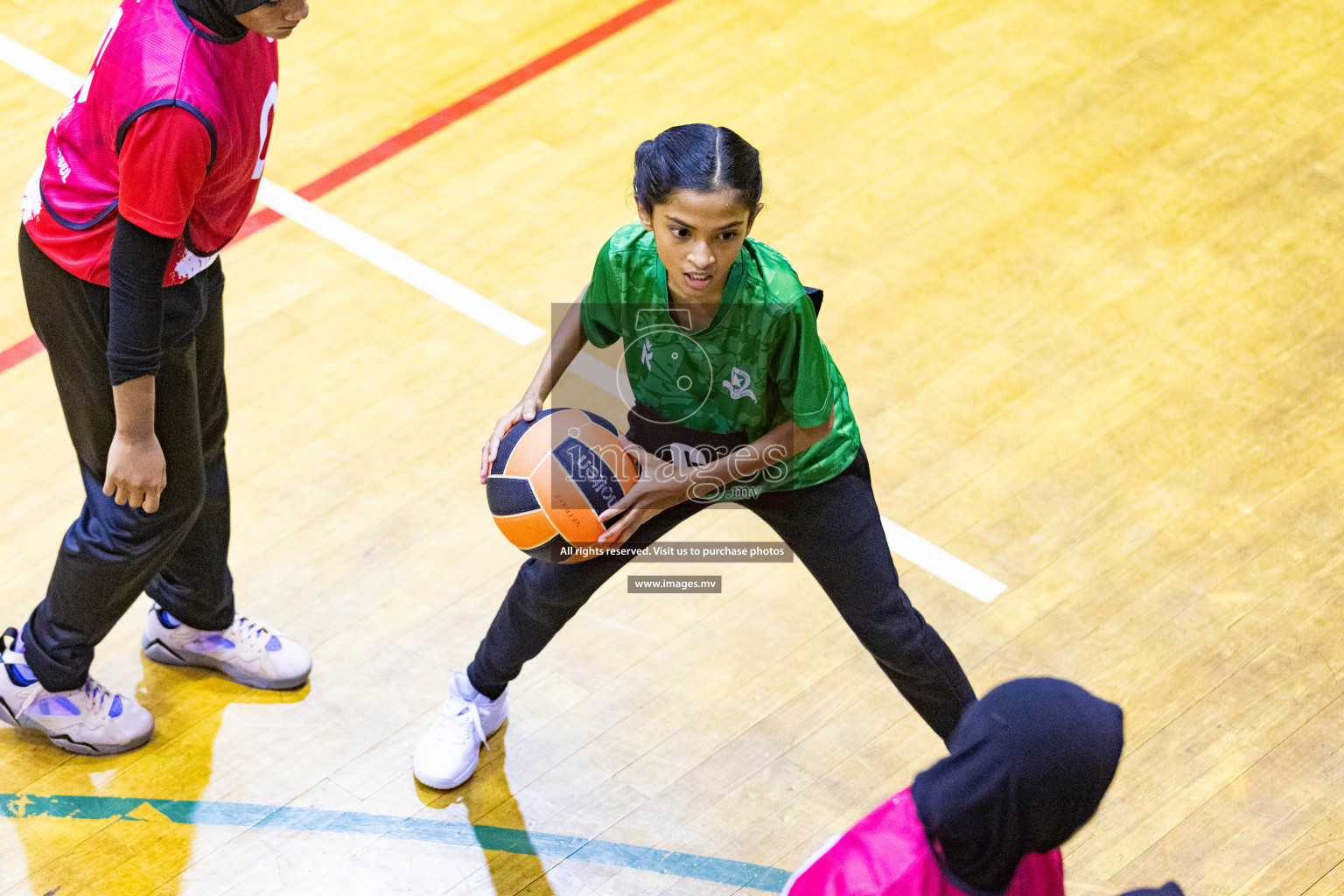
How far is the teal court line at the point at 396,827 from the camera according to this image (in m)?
3.22

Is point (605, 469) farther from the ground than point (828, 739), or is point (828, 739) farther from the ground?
point (605, 469)

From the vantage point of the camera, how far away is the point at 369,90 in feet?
18.4

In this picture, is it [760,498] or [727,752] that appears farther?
[727,752]

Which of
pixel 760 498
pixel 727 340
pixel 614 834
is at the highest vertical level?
pixel 727 340

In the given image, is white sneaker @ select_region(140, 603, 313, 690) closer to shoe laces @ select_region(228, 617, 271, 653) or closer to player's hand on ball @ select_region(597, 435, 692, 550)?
shoe laces @ select_region(228, 617, 271, 653)

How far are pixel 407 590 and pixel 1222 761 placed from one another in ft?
6.79

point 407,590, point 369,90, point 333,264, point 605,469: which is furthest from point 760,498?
point 369,90

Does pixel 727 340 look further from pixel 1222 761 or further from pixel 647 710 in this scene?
pixel 1222 761

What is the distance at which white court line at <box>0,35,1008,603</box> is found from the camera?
3881 mm

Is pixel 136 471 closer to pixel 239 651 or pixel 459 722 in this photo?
pixel 239 651

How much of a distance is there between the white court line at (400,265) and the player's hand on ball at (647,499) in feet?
5.63

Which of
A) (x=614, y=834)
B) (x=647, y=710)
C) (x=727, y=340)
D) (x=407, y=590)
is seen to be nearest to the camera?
(x=727, y=340)

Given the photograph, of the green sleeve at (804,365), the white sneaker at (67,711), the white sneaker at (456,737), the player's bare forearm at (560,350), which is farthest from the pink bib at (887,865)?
the white sneaker at (67,711)
